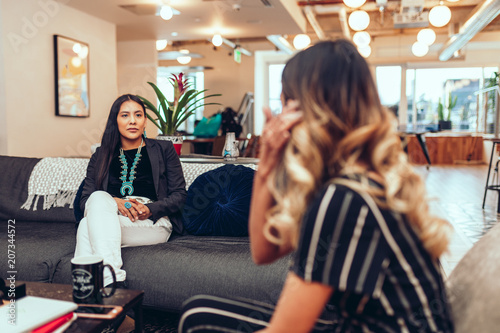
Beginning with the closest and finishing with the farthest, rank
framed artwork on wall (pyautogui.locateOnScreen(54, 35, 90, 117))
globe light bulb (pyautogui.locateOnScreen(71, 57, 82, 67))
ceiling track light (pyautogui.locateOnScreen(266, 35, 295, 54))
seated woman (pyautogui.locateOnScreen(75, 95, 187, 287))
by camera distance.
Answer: seated woman (pyautogui.locateOnScreen(75, 95, 187, 287)) → framed artwork on wall (pyautogui.locateOnScreen(54, 35, 90, 117)) → globe light bulb (pyautogui.locateOnScreen(71, 57, 82, 67)) → ceiling track light (pyautogui.locateOnScreen(266, 35, 295, 54))

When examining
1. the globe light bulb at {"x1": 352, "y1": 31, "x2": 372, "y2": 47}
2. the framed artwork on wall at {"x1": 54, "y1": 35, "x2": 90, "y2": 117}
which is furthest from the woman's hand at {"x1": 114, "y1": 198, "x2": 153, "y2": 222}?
the globe light bulb at {"x1": 352, "y1": 31, "x2": 372, "y2": 47}

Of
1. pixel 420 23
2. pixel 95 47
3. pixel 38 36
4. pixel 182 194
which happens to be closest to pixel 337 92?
pixel 182 194

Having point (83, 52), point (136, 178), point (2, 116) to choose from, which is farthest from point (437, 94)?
point (136, 178)

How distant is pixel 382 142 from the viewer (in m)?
0.80

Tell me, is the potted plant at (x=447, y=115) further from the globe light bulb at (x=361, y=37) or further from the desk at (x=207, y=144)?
the desk at (x=207, y=144)

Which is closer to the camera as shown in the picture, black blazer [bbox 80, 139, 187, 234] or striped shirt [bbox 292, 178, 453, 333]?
striped shirt [bbox 292, 178, 453, 333]

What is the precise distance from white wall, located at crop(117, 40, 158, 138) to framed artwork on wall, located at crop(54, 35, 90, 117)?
195 centimetres

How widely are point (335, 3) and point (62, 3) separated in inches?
176

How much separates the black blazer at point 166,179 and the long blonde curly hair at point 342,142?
1685mm

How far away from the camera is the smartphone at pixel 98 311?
1.26 meters

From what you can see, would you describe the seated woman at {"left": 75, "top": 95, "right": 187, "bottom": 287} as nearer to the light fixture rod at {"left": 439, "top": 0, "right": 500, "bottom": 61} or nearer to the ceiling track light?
the light fixture rod at {"left": 439, "top": 0, "right": 500, "bottom": 61}

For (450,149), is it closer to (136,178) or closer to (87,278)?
(136,178)

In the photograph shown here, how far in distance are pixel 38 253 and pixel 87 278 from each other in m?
1.08

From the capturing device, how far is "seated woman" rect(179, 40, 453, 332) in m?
0.74
